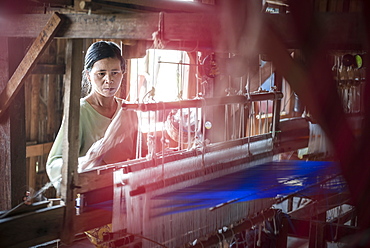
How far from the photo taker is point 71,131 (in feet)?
7.90

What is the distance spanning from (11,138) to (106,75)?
3.12 ft

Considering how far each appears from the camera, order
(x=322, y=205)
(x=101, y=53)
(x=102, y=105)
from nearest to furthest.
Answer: (x=101, y=53) → (x=102, y=105) → (x=322, y=205)

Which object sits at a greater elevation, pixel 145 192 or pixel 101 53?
pixel 101 53

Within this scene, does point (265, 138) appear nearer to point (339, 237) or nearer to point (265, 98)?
point (265, 98)

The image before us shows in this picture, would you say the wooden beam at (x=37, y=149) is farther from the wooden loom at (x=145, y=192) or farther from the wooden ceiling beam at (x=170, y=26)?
the wooden ceiling beam at (x=170, y=26)

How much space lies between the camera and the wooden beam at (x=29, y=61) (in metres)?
2.37

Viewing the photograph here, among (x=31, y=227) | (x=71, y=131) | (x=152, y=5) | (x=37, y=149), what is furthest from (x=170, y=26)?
(x=37, y=149)

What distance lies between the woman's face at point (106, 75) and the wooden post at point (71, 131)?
98cm

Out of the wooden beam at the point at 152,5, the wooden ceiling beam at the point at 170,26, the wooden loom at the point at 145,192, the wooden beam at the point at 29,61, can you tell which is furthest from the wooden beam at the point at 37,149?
the wooden beam at the point at 152,5

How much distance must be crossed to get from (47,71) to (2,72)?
202 centimetres

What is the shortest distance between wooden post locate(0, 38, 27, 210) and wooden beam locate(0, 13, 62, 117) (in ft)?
0.20

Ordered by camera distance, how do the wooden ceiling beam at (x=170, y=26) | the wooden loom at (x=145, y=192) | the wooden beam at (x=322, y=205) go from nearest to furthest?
the wooden ceiling beam at (x=170, y=26)
the wooden loom at (x=145, y=192)
the wooden beam at (x=322, y=205)

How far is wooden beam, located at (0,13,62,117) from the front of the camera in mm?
2369

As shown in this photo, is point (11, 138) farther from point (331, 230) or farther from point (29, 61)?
point (331, 230)
